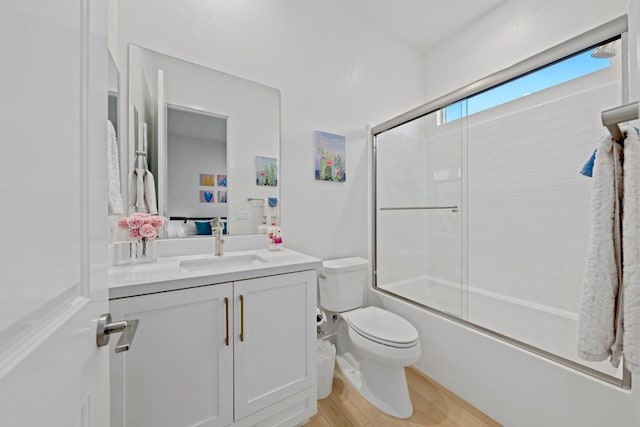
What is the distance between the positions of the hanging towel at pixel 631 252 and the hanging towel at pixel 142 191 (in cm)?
184

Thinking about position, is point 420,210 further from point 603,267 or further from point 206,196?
point 206,196

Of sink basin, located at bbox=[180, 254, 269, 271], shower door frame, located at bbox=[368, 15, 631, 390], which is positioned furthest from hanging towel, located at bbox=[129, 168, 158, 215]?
shower door frame, located at bbox=[368, 15, 631, 390]

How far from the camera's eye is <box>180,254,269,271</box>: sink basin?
1.37 m

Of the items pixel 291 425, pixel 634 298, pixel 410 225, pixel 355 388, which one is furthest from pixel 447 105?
pixel 291 425

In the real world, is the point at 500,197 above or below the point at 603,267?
above

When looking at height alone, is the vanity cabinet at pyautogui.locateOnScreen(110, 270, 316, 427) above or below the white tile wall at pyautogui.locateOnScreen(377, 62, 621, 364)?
below

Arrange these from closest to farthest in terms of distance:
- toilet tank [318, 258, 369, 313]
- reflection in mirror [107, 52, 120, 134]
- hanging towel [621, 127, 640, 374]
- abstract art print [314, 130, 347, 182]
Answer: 1. hanging towel [621, 127, 640, 374]
2. reflection in mirror [107, 52, 120, 134]
3. toilet tank [318, 258, 369, 313]
4. abstract art print [314, 130, 347, 182]

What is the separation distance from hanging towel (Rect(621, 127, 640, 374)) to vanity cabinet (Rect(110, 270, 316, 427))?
1.07m

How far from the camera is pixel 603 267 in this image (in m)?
0.72

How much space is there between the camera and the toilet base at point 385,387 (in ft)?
4.80

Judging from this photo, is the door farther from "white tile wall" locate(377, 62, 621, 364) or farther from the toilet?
"white tile wall" locate(377, 62, 621, 364)

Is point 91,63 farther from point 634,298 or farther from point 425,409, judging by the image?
point 425,409

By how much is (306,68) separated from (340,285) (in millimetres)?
1609

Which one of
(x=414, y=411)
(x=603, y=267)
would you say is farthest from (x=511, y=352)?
(x=603, y=267)
